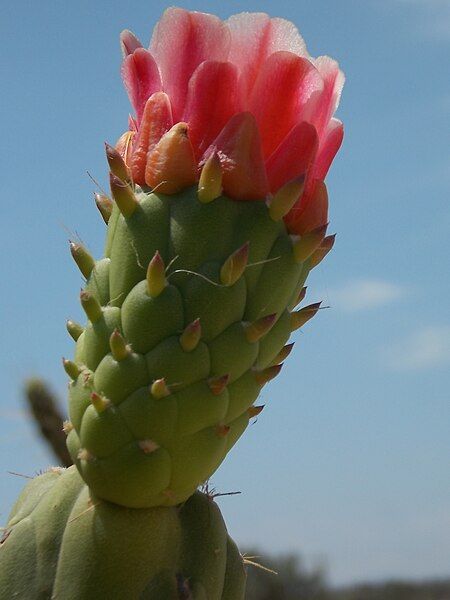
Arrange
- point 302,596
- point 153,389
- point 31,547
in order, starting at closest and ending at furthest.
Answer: point 153,389 → point 31,547 → point 302,596

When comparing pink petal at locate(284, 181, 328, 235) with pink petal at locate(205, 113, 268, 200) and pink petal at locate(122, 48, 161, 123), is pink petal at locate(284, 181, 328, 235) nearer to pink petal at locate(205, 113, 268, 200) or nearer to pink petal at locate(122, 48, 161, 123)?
pink petal at locate(205, 113, 268, 200)

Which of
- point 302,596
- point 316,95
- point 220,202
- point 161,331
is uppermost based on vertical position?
point 316,95

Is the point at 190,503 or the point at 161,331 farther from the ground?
the point at 161,331

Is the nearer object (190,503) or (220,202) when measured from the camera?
(220,202)

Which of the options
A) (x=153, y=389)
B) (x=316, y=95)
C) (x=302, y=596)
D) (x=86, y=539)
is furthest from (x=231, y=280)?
(x=302, y=596)

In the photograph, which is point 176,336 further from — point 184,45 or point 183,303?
point 184,45

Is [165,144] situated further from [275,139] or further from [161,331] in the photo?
[161,331]

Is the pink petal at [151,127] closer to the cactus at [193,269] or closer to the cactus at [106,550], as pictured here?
the cactus at [193,269]
